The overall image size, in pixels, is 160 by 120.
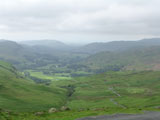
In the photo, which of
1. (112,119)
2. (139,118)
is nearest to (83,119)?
(112,119)

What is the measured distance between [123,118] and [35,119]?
28331 mm

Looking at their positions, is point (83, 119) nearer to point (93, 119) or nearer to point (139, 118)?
point (93, 119)

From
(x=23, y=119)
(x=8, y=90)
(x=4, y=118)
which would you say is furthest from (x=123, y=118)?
(x=8, y=90)

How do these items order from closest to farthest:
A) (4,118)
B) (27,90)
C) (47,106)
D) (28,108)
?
(4,118) → (28,108) → (47,106) → (27,90)

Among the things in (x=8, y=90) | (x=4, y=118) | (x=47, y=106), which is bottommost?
(x=47, y=106)

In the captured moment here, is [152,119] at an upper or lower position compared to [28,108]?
upper

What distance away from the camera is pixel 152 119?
54.4 metres

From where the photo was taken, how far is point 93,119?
54844 mm

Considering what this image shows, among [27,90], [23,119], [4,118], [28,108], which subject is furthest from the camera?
[27,90]

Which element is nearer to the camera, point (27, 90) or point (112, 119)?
point (112, 119)

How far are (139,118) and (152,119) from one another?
3915 millimetres

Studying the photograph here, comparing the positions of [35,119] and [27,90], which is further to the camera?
[27,90]

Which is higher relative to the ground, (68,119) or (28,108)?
(68,119)

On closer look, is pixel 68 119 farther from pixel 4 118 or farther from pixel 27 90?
pixel 27 90
